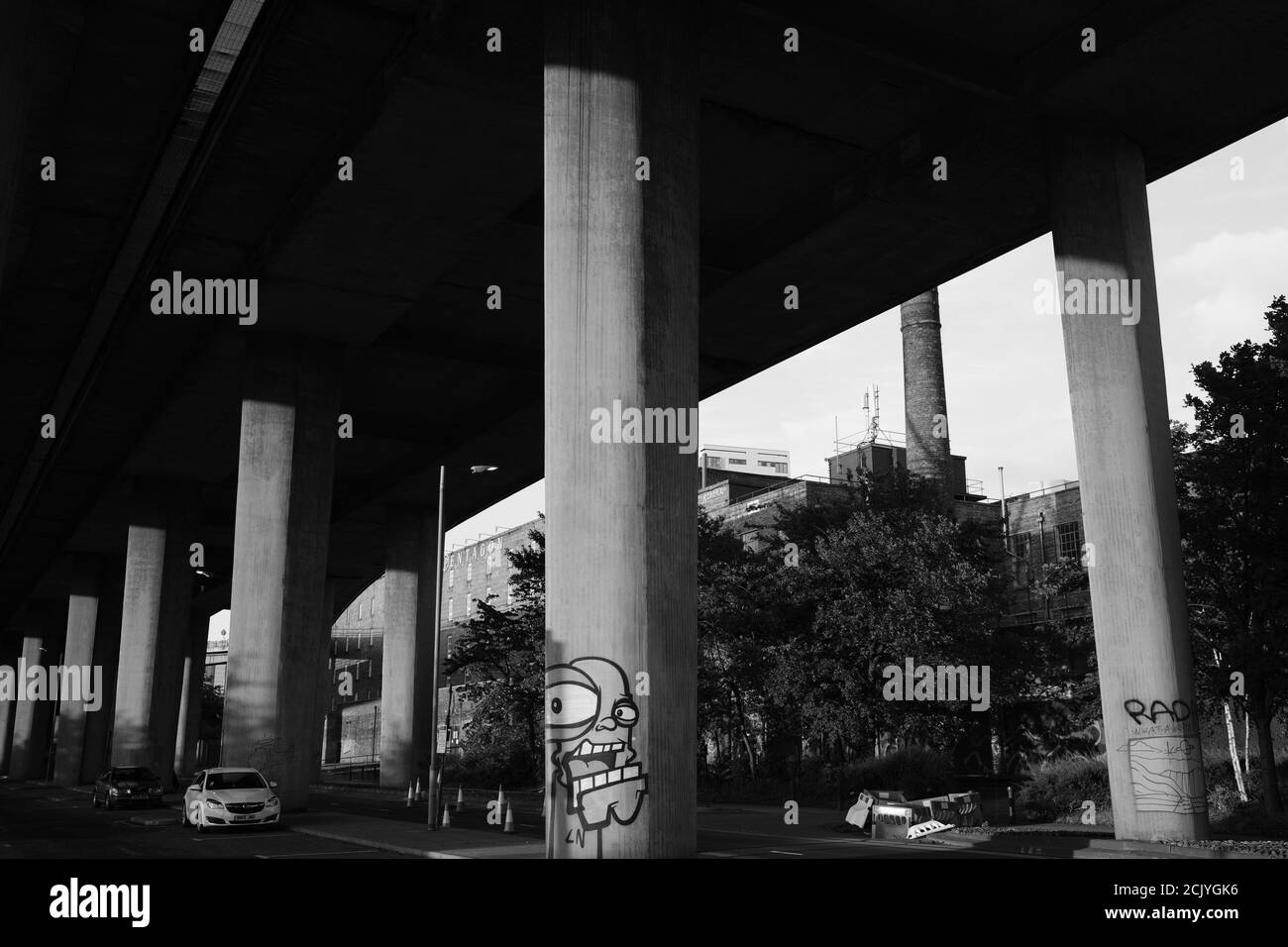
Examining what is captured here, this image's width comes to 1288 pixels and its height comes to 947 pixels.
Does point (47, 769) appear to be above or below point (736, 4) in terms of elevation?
below

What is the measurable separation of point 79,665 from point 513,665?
30.4m

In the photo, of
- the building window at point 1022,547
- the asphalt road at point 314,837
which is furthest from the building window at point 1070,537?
the asphalt road at point 314,837

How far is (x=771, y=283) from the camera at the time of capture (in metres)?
32.9

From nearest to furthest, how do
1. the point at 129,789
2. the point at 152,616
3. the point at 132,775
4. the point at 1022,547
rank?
the point at 129,789 < the point at 132,775 < the point at 152,616 < the point at 1022,547

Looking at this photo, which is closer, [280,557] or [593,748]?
[593,748]

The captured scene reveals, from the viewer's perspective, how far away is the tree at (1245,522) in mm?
26875

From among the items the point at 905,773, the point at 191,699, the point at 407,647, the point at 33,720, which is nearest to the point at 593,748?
the point at 905,773

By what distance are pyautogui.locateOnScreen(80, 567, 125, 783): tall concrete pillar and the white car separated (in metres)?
43.2

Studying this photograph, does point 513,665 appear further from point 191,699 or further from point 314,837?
point 191,699

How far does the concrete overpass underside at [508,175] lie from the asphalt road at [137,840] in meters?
5.83

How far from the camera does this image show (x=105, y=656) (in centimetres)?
7469
